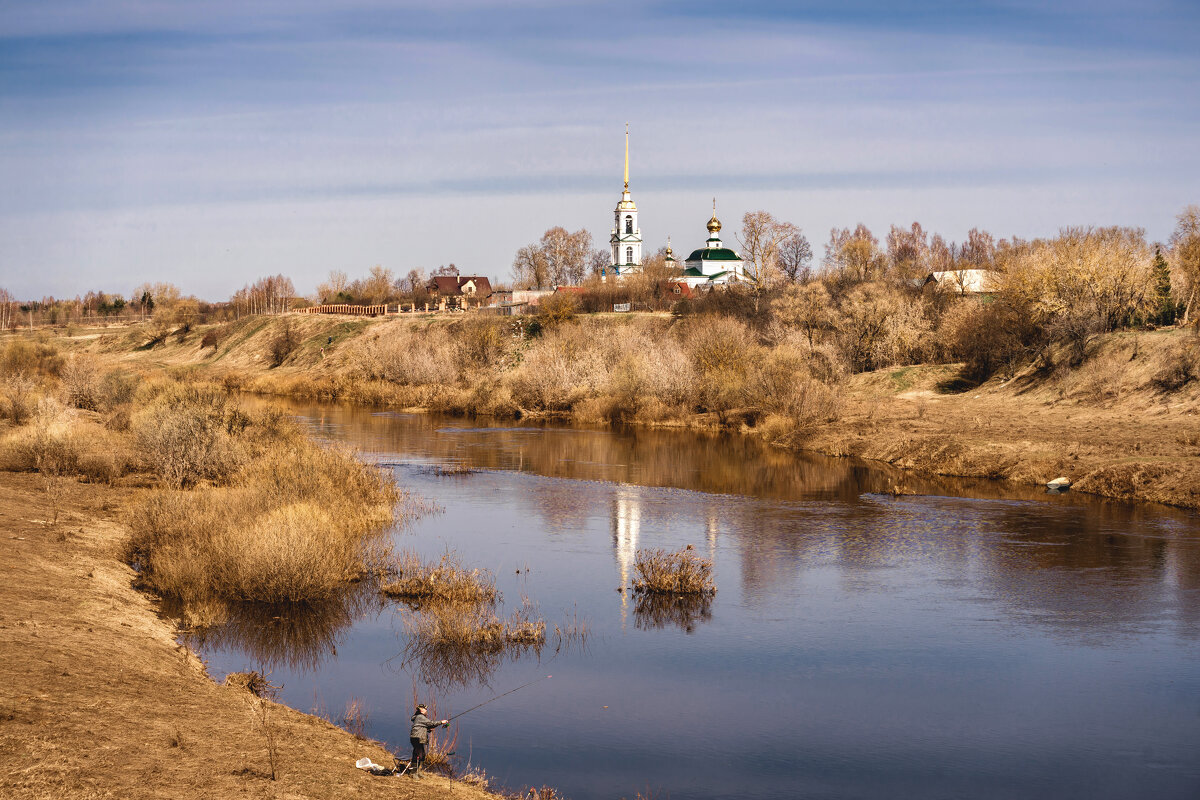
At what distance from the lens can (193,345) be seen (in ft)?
330

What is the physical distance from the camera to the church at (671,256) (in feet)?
430

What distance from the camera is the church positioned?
430 feet

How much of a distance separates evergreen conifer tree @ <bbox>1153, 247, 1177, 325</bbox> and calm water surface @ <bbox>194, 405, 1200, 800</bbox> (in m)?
21.2

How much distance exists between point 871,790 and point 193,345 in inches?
3940

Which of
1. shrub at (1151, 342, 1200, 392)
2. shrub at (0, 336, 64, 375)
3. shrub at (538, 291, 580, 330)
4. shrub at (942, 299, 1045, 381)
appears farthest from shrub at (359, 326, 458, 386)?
shrub at (1151, 342, 1200, 392)

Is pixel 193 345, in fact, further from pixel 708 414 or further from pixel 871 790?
pixel 871 790

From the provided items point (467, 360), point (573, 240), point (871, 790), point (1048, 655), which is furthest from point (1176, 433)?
Result: point (573, 240)

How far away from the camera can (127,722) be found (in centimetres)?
988

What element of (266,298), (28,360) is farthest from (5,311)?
(28,360)

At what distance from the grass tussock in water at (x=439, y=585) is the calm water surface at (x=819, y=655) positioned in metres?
0.50

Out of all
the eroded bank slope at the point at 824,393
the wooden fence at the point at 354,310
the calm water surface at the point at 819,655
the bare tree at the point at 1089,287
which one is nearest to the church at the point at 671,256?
the wooden fence at the point at 354,310

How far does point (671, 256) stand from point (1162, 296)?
3932 inches

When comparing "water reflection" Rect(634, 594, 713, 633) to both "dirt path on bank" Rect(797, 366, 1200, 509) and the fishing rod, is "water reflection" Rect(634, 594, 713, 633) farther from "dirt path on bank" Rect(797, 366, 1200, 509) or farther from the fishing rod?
"dirt path on bank" Rect(797, 366, 1200, 509)

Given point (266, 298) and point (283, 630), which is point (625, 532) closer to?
point (283, 630)
